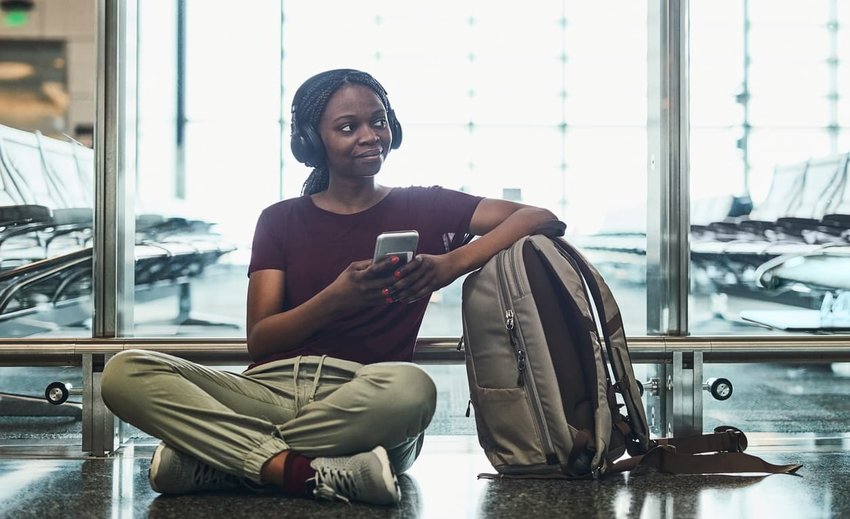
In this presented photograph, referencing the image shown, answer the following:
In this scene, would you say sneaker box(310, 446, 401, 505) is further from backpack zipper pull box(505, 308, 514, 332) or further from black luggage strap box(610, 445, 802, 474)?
black luggage strap box(610, 445, 802, 474)

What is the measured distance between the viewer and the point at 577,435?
208cm

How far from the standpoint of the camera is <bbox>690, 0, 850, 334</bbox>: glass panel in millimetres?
2838

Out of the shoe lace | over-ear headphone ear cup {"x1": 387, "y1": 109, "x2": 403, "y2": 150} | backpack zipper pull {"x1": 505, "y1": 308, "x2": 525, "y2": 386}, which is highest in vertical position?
over-ear headphone ear cup {"x1": 387, "y1": 109, "x2": 403, "y2": 150}

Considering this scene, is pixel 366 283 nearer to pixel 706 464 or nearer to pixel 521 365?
pixel 521 365

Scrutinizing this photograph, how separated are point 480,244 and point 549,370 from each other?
0.38m

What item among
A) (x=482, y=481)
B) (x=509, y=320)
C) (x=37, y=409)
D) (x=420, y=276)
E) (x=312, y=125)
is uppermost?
(x=312, y=125)

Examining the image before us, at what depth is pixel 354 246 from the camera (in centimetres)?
225

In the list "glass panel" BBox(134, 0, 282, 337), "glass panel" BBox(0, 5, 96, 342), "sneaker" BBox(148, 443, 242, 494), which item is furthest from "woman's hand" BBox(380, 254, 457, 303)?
"glass panel" BBox(0, 5, 96, 342)

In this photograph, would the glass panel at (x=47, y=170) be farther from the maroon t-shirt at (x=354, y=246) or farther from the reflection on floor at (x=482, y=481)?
the maroon t-shirt at (x=354, y=246)

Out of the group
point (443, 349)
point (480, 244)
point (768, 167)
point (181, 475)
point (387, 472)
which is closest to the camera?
point (387, 472)

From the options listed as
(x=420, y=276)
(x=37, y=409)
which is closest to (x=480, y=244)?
(x=420, y=276)

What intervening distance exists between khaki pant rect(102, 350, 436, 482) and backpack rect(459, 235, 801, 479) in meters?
0.23

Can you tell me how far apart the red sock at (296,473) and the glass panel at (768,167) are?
4.89ft

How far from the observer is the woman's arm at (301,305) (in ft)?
6.68
